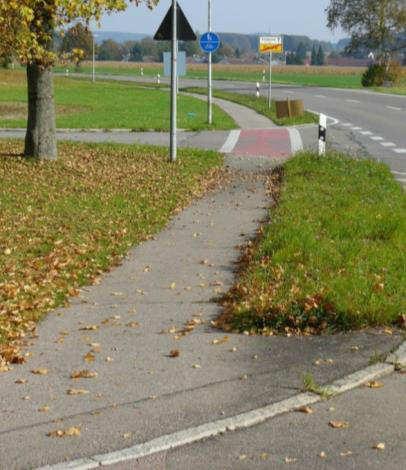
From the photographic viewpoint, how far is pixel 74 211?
44.7 feet

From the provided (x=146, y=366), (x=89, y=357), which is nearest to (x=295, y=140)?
(x=89, y=357)

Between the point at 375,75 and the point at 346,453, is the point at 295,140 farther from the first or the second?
the point at 375,75

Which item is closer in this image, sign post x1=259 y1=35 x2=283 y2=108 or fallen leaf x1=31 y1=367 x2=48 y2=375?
fallen leaf x1=31 y1=367 x2=48 y2=375

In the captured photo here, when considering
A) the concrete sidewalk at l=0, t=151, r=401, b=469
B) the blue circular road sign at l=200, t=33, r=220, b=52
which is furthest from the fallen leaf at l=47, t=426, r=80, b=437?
the blue circular road sign at l=200, t=33, r=220, b=52

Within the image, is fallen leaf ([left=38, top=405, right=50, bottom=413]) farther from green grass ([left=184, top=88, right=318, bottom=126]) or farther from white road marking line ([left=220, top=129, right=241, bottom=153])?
green grass ([left=184, top=88, right=318, bottom=126])

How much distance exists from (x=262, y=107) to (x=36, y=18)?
27257 mm

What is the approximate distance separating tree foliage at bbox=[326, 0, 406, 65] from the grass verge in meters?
55.7

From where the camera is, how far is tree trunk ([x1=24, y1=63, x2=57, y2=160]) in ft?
61.1

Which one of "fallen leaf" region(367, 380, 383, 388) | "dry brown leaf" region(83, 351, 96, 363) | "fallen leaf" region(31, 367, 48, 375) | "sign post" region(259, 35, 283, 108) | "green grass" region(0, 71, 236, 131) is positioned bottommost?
"green grass" region(0, 71, 236, 131)

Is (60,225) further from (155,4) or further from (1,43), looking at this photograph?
(155,4)

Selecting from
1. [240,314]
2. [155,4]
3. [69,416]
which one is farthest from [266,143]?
[69,416]

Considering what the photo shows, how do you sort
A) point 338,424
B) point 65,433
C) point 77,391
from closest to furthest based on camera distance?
point 65,433
point 338,424
point 77,391

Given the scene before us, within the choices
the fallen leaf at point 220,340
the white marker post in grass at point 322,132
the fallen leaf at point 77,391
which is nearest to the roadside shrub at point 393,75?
the white marker post in grass at point 322,132

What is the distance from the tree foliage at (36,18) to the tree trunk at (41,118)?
4.06 feet
